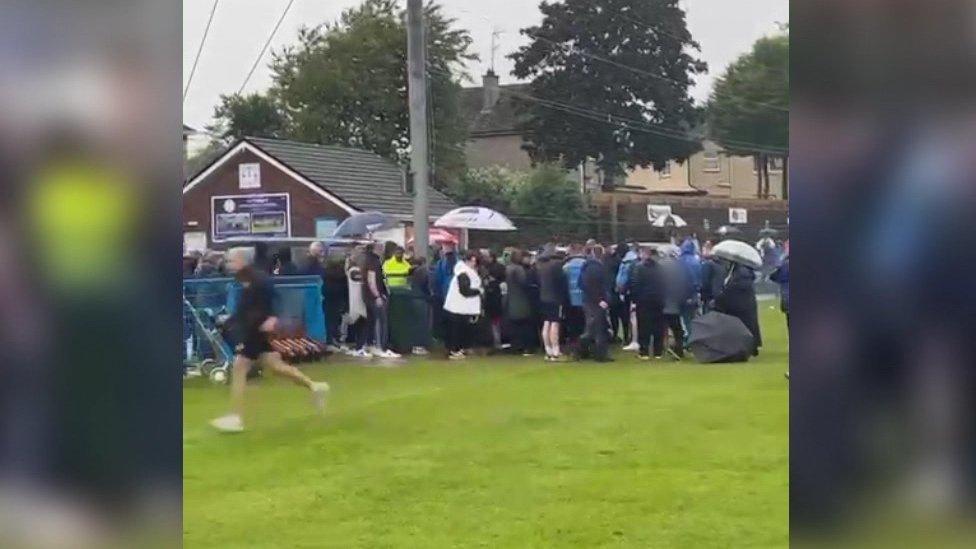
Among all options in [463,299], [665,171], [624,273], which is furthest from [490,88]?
[463,299]

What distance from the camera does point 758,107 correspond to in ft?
10.8

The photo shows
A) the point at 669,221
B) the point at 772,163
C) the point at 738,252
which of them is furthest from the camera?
the point at 738,252

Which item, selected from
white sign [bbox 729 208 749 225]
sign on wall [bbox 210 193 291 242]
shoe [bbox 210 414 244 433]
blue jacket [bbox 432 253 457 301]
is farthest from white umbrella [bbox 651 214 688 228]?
blue jacket [bbox 432 253 457 301]

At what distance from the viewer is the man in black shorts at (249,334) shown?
3.83m

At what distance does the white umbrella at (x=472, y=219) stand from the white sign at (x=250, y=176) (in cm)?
80

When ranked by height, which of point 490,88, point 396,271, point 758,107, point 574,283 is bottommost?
point 574,283

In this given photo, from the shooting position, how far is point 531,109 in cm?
367

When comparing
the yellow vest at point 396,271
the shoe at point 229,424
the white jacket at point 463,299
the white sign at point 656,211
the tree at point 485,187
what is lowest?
the shoe at point 229,424

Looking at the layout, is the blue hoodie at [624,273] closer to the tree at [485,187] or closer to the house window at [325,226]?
the tree at [485,187]

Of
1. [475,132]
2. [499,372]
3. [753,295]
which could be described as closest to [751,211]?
[475,132]

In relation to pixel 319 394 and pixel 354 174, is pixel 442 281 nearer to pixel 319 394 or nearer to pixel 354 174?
pixel 319 394

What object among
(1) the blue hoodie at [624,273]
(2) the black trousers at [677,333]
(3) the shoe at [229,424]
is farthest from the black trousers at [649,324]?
(3) the shoe at [229,424]

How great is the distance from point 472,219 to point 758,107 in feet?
4.13

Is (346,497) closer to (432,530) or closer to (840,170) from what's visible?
(432,530)
